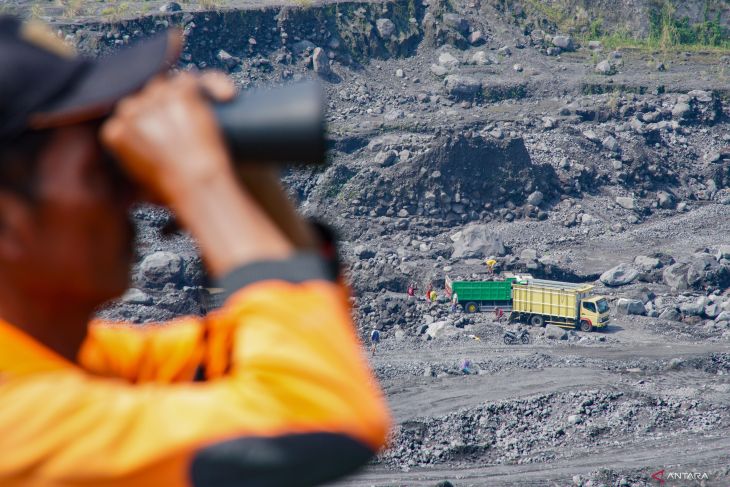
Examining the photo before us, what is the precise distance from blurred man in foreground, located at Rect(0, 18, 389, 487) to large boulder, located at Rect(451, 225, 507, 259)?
61.3 feet

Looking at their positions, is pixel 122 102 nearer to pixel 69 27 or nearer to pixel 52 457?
pixel 52 457

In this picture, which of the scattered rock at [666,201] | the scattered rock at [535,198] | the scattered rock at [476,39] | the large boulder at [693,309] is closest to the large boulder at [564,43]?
the scattered rock at [476,39]

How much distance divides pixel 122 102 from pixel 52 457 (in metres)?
0.43

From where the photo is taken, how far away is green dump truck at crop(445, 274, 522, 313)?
17906 millimetres

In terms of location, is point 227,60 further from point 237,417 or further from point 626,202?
point 237,417

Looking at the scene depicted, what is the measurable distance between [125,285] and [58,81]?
30 cm

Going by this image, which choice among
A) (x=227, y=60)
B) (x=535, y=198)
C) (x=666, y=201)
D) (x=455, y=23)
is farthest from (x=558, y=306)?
(x=455, y=23)

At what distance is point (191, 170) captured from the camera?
123 centimetres

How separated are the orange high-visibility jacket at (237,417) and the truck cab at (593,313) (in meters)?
16.4

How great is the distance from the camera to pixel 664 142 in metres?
24.9

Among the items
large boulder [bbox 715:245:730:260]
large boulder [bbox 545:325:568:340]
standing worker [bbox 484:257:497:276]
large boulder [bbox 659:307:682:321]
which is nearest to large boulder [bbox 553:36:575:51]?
large boulder [bbox 715:245:730:260]

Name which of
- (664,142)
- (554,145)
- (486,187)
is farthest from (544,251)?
(664,142)

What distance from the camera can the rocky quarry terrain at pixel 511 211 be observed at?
44.2 feet

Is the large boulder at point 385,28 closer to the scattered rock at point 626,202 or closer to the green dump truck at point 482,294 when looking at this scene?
the scattered rock at point 626,202
